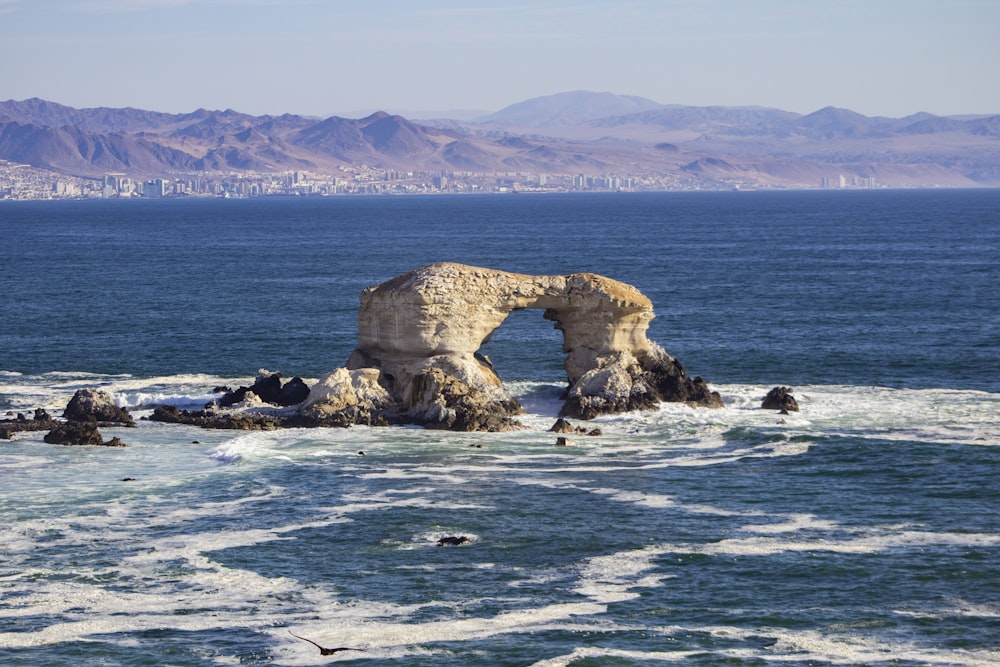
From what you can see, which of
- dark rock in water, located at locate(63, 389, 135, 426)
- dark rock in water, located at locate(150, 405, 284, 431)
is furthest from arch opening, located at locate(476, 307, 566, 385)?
dark rock in water, located at locate(63, 389, 135, 426)

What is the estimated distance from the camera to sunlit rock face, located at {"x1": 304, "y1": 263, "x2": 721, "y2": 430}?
158ft

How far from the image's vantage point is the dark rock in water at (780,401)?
49.7 metres

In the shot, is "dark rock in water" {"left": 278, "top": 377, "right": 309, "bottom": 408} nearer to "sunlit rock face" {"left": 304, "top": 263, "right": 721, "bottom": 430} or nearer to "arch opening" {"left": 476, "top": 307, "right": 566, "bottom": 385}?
"sunlit rock face" {"left": 304, "top": 263, "right": 721, "bottom": 430}

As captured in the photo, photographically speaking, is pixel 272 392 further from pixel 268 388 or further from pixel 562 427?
pixel 562 427

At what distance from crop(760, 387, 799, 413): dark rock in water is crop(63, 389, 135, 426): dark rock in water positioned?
22.9 meters

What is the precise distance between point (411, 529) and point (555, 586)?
226 inches

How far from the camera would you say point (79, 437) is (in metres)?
44.7

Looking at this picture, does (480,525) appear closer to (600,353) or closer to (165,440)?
(165,440)

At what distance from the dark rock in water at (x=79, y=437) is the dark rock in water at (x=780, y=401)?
903 inches

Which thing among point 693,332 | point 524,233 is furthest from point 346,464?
point 524,233

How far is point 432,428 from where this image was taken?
154ft

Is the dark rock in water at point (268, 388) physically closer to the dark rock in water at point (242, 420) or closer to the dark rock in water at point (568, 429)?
the dark rock in water at point (242, 420)

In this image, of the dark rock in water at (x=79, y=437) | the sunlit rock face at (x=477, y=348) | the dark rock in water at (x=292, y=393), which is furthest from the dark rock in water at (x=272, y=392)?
the dark rock in water at (x=79, y=437)

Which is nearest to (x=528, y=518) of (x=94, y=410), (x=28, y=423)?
(x=94, y=410)
